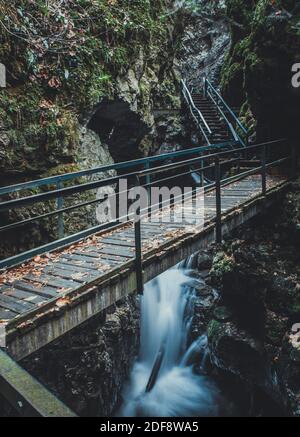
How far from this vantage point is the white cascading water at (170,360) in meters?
9.12

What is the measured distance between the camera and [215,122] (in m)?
15.8

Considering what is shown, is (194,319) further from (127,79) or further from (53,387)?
(127,79)

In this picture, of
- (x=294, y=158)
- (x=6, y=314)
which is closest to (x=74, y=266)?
(x=6, y=314)

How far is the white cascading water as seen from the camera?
9.12 meters

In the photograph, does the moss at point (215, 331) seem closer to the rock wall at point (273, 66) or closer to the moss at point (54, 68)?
the rock wall at point (273, 66)

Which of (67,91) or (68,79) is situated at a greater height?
(68,79)

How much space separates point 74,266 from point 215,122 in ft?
41.8

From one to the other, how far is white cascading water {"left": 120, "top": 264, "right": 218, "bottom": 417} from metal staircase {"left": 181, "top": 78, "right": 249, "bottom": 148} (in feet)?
18.0

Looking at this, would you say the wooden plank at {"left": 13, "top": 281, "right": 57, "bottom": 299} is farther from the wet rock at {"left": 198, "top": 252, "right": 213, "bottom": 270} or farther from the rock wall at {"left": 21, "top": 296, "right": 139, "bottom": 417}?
the wet rock at {"left": 198, "top": 252, "right": 213, "bottom": 270}

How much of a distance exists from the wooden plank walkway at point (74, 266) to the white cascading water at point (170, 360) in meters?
5.25
